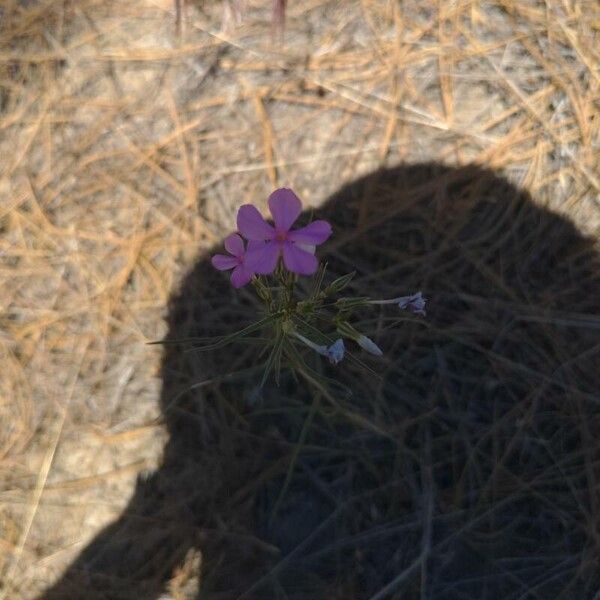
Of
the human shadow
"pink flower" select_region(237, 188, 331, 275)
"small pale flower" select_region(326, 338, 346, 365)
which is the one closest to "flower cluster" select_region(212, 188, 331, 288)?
"pink flower" select_region(237, 188, 331, 275)

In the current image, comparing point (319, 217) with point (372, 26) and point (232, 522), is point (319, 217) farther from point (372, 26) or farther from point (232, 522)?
point (232, 522)

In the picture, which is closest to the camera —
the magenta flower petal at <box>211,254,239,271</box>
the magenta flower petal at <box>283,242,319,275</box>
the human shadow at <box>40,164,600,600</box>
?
the magenta flower petal at <box>283,242,319,275</box>

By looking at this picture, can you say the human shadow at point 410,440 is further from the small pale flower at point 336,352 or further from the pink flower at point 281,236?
the pink flower at point 281,236

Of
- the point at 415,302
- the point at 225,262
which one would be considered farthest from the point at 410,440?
the point at 225,262

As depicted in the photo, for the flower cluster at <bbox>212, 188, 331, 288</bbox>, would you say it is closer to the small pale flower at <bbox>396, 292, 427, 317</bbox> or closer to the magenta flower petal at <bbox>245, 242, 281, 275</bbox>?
the magenta flower petal at <bbox>245, 242, 281, 275</bbox>

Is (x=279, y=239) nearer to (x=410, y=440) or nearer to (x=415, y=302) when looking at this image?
(x=415, y=302)
